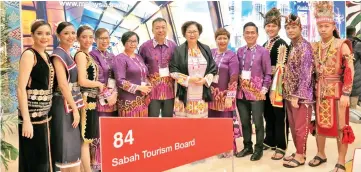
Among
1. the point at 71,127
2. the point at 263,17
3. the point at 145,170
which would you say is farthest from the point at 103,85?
the point at 263,17

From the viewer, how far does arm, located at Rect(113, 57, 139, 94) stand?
3332 mm

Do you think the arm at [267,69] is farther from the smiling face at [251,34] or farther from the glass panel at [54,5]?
the glass panel at [54,5]

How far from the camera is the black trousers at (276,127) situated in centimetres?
388

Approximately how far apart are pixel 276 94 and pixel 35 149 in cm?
215

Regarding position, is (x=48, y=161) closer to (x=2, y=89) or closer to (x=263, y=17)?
(x=2, y=89)

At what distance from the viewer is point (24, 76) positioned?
2.58 m

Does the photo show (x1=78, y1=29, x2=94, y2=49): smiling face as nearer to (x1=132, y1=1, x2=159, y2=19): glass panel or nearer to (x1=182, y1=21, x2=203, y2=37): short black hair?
(x1=132, y1=1, x2=159, y2=19): glass panel

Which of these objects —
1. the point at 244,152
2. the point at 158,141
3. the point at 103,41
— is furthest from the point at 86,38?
the point at 244,152

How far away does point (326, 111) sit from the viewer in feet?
11.5

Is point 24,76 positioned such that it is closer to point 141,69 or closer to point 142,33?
point 141,69

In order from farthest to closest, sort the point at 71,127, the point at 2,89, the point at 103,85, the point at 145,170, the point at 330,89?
the point at 330,89 → the point at 103,85 → the point at 71,127 → the point at 2,89 → the point at 145,170

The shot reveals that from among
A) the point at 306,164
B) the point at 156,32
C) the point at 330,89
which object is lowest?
the point at 306,164

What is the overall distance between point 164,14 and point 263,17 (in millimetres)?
986

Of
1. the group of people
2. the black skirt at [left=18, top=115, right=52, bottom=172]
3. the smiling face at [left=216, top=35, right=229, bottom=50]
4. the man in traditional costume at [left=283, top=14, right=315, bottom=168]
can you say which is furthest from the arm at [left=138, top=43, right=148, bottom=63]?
the man in traditional costume at [left=283, top=14, right=315, bottom=168]
